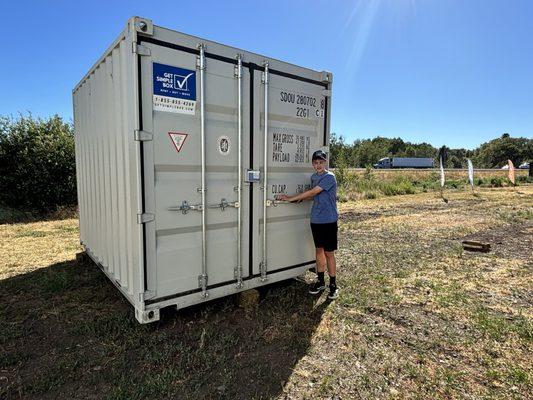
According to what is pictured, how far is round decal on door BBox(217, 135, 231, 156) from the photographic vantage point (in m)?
3.84

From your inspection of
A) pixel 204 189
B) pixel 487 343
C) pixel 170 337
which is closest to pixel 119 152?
pixel 204 189

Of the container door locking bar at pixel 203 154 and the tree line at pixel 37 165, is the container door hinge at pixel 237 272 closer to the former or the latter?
the container door locking bar at pixel 203 154

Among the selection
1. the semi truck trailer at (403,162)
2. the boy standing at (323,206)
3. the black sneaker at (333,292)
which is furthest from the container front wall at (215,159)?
the semi truck trailer at (403,162)

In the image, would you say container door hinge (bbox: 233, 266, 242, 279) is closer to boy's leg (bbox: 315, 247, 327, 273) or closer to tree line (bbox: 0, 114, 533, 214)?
boy's leg (bbox: 315, 247, 327, 273)

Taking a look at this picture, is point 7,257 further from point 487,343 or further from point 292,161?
point 487,343

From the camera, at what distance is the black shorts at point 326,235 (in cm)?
468

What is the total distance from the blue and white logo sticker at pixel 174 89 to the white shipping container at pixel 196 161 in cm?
1

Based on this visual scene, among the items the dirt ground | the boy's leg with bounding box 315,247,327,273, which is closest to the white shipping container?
the boy's leg with bounding box 315,247,327,273

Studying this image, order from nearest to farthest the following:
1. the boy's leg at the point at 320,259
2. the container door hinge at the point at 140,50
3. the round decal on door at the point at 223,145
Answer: the container door hinge at the point at 140,50 → the round decal on door at the point at 223,145 → the boy's leg at the point at 320,259

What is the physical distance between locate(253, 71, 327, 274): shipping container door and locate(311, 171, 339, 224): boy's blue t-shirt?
268 mm

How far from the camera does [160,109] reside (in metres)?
3.41

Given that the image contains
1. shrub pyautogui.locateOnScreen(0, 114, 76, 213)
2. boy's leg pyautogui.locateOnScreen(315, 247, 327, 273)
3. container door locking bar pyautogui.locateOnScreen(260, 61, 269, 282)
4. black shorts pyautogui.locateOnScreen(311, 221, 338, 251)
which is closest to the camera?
container door locking bar pyautogui.locateOnScreen(260, 61, 269, 282)

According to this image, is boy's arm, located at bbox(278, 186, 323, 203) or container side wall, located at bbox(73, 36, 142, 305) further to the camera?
boy's arm, located at bbox(278, 186, 323, 203)

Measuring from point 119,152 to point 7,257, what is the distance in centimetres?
496
